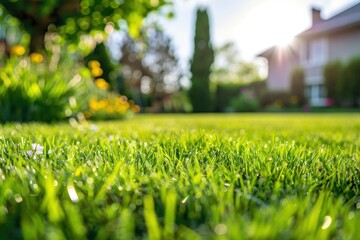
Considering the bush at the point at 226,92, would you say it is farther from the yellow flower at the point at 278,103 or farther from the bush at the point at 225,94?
the yellow flower at the point at 278,103

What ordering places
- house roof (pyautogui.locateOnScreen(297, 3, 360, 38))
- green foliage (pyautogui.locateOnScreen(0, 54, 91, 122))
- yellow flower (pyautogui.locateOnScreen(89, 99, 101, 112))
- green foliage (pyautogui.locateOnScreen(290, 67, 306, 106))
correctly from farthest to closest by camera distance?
green foliage (pyautogui.locateOnScreen(290, 67, 306, 106)) → house roof (pyautogui.locateOnScreen(297, 3, 360, 38)) → yellow flower (pyautogui.locateOnScreen(89, 99, 101, 112)) → green foliage (pyautogui.locateOnScreen(0, 54, 91, 122))

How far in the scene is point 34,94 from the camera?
4.81 metres

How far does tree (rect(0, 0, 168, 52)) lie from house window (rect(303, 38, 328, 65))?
19.5 m

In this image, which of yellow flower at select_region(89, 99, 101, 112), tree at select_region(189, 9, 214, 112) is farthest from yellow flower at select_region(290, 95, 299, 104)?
yellow flower at select_region(89, 99, 101, 112)

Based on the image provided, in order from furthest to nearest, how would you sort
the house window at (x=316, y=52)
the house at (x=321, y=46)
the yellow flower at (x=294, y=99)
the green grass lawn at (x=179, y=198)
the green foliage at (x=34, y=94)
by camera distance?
the house window at (x=316, y=52), the house at (x=321, y=46), the yellow flower at (x=294, y=99), the green foliage at (x=34, y=94), the green grass lawn at (x=179, y=198)

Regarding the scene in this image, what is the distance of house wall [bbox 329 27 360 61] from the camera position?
870 inches

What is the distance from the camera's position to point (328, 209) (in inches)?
36.0

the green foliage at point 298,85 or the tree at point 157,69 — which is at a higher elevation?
the tree at point 157,69

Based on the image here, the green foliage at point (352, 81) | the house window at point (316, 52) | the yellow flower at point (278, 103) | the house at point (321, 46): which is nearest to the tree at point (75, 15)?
the green foliage at point (352, 81)

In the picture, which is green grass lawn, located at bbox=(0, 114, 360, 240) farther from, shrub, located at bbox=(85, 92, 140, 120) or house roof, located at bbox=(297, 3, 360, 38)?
house roof, located at bbox=(297, 3, 360, 38)

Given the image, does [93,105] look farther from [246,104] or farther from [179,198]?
[246,104]

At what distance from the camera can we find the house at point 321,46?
870 inches

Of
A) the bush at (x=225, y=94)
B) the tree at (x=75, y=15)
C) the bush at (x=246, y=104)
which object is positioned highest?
the tree at (x=75, y=15)

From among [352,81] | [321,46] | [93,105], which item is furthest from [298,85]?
[93,105]
